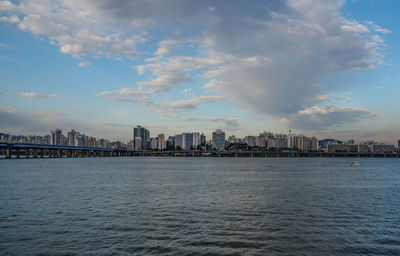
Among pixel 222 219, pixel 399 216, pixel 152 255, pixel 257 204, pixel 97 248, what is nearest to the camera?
pixel 152 255

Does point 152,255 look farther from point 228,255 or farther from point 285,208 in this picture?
point 285,208

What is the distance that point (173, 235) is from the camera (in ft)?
63.0

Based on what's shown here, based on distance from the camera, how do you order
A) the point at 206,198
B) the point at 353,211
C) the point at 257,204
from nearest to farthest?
the point at 353,211, the point at 257,204, the point at 206,198

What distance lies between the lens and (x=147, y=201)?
105 feet

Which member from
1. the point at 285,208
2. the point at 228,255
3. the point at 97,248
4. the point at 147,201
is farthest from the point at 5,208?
the point at 285,208

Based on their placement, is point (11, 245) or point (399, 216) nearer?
point (11, 245)

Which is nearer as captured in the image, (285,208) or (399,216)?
(399,216)

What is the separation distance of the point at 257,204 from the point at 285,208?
3010 mm

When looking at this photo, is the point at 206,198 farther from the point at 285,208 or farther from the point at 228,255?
the point at 228,255

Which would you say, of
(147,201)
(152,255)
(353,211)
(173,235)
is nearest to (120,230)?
(173,235)

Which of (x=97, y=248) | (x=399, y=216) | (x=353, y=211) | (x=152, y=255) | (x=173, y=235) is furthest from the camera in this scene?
(x=353, y=211)

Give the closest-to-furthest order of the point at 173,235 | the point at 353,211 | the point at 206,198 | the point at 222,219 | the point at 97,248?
the point at 97,248
the point at 173,235
the point at 222,219
the point at 353,211
the point at 206,198

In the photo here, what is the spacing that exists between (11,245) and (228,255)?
38.4ft

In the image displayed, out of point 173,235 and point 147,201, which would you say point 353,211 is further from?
point 147,201
